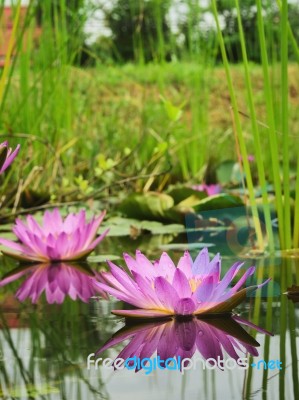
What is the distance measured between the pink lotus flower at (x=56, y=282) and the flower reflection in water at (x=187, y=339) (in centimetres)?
26

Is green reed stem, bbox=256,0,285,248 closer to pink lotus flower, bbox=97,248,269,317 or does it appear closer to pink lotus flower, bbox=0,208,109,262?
pink lotus flower, bbox=0,208,109,262

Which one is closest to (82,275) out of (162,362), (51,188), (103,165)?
(162,362)

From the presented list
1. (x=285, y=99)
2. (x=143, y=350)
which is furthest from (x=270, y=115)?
(x=143, y=350)

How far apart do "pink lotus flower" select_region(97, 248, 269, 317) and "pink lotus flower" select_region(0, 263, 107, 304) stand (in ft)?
0.63

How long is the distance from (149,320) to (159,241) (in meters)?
1.25

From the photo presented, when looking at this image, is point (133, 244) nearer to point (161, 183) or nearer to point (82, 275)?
point (82, 275)

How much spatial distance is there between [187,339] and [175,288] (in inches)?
3.6

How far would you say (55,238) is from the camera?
2.03 meters

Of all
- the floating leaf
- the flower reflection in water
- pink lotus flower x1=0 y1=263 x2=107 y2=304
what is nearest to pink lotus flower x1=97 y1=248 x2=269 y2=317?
the flower reflection in water

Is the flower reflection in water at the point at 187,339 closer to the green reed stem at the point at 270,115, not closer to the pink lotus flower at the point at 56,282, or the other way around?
the pink lotus flower at the point at 56,282

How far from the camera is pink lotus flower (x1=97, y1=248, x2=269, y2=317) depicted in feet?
3.94

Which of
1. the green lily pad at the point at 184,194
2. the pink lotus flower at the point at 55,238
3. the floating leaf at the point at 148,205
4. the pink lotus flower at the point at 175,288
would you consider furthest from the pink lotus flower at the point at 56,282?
A: the green lily pad at the point at 184,194

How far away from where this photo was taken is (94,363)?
1034mm

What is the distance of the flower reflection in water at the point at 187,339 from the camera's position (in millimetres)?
1084
